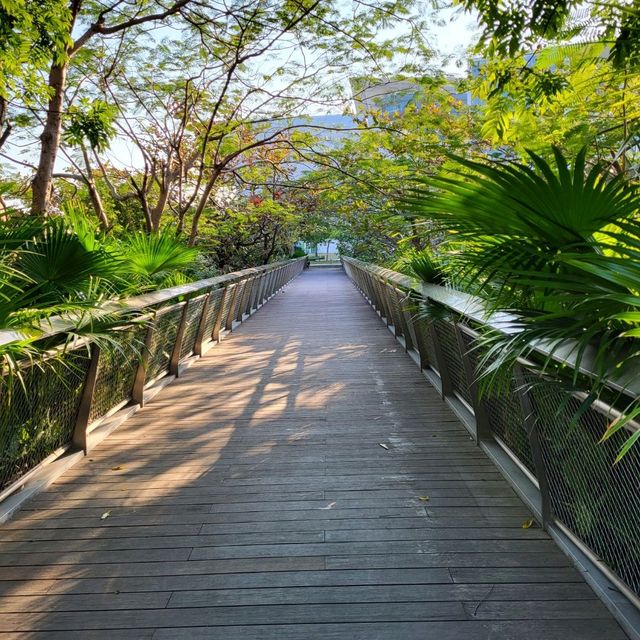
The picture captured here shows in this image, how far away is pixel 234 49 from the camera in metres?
6.75

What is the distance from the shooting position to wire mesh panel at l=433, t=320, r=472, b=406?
372 centimetres

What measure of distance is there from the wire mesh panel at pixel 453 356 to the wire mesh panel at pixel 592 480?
1346mm

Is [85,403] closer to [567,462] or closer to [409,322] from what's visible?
[567,462]

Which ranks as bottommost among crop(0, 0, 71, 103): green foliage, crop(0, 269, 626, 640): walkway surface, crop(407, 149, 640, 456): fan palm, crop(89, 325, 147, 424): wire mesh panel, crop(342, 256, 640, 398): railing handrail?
crop(0, 269, 626, 640): walkway surface

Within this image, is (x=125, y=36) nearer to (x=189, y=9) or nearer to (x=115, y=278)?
(x=189, y=9)

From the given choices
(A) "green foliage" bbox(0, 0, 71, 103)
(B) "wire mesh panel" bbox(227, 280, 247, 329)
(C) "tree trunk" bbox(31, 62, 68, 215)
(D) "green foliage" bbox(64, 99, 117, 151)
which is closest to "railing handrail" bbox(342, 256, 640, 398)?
(D) "green foliage" bbox(64, 99, 117, 151)

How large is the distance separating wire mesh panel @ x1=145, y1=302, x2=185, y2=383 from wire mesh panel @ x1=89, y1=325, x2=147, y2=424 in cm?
25

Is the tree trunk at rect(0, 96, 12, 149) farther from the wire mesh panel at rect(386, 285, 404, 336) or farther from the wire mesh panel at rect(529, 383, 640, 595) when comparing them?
the wire mesh panel at rect(529, 383, 640, 595)

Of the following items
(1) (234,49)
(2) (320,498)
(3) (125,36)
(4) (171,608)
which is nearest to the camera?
(4) (171,608)

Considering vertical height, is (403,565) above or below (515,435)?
below

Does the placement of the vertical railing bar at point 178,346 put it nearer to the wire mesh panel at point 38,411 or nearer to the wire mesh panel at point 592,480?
the wire mesh panel at point 38,411

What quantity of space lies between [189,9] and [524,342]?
607 centimetres

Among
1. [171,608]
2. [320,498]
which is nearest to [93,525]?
[171,608]

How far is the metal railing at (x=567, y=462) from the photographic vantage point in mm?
1710
